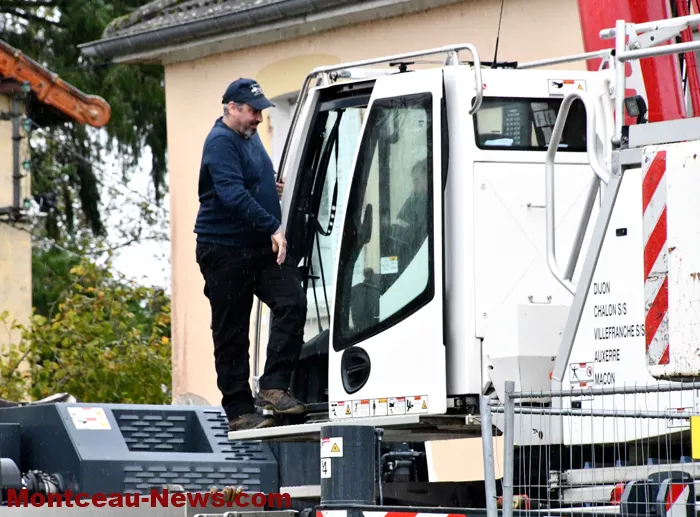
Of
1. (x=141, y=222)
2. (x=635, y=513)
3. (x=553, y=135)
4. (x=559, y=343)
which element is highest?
(x=141, y=222)

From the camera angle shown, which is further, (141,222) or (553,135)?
(141,222)

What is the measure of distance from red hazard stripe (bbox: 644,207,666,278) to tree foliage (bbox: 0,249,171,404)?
1282 cm

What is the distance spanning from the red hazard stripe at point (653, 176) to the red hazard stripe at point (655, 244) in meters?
0.10

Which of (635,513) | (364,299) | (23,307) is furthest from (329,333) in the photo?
(23,307)

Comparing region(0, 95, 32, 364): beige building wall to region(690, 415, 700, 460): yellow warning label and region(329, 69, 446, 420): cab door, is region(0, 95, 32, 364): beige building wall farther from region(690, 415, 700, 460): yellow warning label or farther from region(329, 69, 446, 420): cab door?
region(690, 415, 700, 460): yellow warning label

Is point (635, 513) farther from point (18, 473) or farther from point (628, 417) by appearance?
point (18, 473)

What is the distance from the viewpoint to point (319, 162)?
7.91 m

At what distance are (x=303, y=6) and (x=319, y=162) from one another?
704 cm

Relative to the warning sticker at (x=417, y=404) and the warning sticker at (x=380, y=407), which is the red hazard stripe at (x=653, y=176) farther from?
the warning sticker at (x=380, y=407)

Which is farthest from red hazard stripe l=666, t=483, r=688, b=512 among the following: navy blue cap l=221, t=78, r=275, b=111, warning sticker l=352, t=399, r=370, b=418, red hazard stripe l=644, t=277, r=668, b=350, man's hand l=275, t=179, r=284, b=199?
navy blue cap l=221, t=78, r=275, b=111

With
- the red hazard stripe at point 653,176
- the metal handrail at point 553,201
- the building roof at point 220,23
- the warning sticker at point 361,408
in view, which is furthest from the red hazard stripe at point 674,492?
the building roof at point 220,23

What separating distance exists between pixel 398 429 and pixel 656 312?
2132mm

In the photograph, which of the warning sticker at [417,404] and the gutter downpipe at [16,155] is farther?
the gutter downpipe at [16,155]

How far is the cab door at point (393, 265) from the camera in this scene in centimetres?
714
